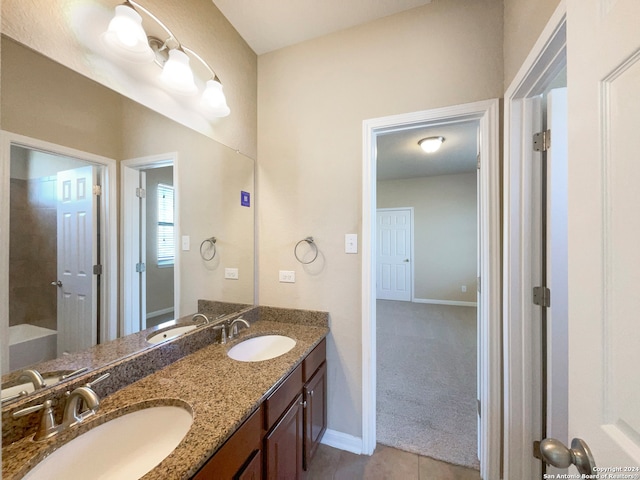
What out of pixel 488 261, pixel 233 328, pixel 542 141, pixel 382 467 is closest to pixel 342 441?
pixel 382 467

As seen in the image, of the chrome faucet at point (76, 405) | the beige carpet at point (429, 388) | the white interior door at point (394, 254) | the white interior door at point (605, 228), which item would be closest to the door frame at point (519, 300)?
the beige carpet at point (429, 388)

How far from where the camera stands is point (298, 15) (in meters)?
1.52

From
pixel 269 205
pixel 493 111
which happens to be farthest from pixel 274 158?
pixel 493 111

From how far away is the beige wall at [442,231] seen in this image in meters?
4.96

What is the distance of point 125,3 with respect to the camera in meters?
0.99

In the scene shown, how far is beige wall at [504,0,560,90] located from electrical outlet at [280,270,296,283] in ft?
5.26

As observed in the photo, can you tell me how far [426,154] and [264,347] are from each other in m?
3.60

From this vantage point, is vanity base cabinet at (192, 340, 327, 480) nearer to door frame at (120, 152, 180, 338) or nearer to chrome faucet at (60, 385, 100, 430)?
chrome faucet at (60, 385, 100, 430)

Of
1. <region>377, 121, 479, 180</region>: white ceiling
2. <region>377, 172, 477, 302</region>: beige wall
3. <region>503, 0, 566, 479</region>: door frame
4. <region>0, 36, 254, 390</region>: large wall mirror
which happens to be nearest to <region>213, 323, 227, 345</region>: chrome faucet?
<region>0, 36, 254, 390</region>: large wall mirror

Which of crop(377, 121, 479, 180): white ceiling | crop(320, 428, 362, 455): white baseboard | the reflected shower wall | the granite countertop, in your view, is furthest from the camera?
crop(377, 121, 479, 180): white ceiling

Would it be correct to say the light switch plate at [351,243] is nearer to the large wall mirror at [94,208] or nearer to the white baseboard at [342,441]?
the large wall mirror at [94,208]

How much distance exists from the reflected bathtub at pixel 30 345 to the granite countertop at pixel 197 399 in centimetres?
22

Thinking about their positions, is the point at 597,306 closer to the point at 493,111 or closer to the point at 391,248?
the point at 493,111

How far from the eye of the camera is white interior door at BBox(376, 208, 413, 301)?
215 inches
